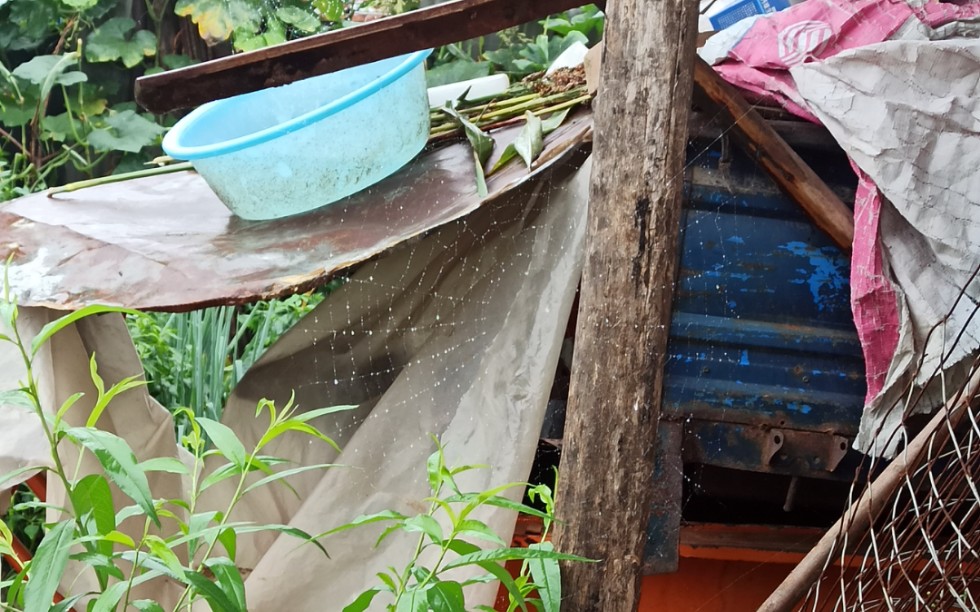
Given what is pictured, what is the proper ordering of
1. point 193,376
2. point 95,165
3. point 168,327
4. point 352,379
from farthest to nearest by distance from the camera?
1. point 95,165
2. point 168,327
3. point 193,376
4. point 352,379

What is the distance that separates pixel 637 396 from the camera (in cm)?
151

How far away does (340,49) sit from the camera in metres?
1.76

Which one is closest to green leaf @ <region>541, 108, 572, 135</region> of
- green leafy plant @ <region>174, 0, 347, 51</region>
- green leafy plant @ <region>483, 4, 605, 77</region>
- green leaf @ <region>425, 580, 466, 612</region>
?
green leaf @ <region>425, 580, 466, 612</region>

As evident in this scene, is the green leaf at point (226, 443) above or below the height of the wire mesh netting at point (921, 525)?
above

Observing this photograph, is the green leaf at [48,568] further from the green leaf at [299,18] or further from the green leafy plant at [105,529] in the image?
the green leaf at [299,18]

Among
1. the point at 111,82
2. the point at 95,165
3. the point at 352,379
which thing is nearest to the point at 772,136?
the point at 352,379

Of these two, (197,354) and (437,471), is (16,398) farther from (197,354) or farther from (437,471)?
(197,354)

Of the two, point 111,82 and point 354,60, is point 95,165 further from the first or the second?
point 354,60

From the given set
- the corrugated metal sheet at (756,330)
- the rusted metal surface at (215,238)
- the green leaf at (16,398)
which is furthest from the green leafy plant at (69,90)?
the green leaf at (16,398)

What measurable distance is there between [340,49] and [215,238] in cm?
55

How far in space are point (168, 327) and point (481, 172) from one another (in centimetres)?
205

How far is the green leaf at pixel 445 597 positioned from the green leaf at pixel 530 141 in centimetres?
93

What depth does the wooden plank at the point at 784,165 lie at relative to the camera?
1872 millimetres

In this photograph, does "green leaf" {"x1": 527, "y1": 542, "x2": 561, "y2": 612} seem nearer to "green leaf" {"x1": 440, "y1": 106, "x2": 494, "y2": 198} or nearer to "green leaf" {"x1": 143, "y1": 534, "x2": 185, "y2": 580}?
"green leaf" {"x1": 143, "y1": 534, "x2": 185, "y2": 580}
